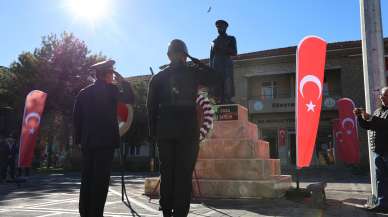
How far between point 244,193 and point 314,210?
6.45ft

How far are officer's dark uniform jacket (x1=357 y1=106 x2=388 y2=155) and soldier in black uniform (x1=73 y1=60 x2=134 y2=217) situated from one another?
3.28 meters

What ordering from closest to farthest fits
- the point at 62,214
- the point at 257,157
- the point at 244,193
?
the point at 62,214
the point at 244,193
the point at 257,157

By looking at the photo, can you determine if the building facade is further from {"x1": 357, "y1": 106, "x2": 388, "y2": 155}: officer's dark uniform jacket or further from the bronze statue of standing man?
{"x1": 357, "y1": 106, "x2": 388, "y2": 155}: officer's dark uniform jacket

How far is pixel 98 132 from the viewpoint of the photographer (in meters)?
4.55

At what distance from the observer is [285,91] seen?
33.4m

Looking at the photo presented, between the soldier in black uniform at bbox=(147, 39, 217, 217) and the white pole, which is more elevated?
the white pole

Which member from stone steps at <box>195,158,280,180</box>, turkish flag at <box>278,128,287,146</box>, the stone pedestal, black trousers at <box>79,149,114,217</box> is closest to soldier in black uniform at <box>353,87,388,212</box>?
the stone pedestal

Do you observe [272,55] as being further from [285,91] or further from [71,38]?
[71,38]

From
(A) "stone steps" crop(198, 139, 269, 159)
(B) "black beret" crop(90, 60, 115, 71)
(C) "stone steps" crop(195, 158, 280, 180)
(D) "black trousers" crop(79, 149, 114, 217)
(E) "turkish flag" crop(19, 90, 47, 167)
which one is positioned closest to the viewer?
(D) "black trousers" crop(79, 149, 114, 217)

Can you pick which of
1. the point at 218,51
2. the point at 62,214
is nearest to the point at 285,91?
the point at 218,51

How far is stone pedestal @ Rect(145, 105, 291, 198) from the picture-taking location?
7.93 m

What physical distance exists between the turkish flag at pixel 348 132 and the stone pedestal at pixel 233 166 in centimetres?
1205

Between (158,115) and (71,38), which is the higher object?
(71,38)

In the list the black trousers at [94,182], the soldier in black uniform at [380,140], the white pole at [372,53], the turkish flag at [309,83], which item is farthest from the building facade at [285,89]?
the black trousers at [94,182]
